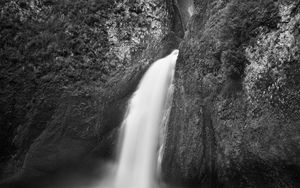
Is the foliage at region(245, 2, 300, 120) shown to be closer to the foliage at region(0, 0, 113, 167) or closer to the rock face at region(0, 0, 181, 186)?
the rock face at region(0, 0, 181, 186)

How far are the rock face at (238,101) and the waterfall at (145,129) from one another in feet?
1.55

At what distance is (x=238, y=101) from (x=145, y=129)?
2.86m

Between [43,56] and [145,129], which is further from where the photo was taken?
[43,56]

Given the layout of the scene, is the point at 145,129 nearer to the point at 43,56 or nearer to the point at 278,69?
the point at 278,69

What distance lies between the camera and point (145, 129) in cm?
884

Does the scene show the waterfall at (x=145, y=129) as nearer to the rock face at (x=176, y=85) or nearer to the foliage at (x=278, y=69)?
the rock face at (x=176, y=85)

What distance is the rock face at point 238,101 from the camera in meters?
5.91

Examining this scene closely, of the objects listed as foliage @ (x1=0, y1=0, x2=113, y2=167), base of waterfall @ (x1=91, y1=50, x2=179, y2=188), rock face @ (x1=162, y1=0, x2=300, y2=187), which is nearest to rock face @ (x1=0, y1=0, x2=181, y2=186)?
foliage @ (x1=0, y1=0, x2=113, y2=167)

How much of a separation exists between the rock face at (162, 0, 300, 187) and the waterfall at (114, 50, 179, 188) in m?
0.47

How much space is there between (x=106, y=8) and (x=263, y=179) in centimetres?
889

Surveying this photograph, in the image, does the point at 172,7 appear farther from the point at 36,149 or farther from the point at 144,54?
the point at 36,149

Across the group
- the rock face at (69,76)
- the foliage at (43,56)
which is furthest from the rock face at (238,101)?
A: the foliage at (43,56)

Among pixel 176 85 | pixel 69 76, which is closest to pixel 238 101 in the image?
pixel 176 85

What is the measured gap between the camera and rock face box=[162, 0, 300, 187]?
591 centimetres
